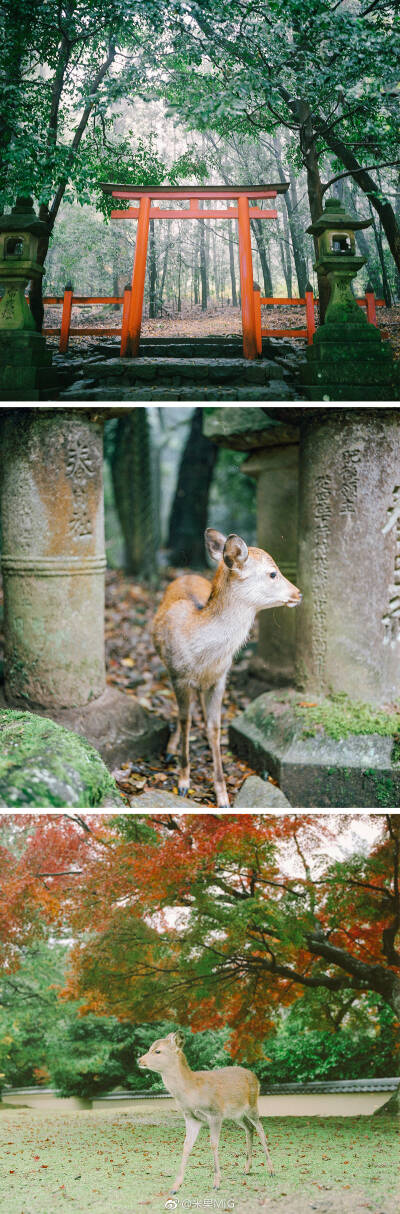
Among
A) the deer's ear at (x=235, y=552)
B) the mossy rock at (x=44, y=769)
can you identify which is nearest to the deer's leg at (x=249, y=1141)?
the mossy rock at (x=44, y=769)

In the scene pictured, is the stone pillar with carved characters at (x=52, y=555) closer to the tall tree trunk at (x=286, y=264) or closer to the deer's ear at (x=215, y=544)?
the deer's ear at (x=215, y=544)

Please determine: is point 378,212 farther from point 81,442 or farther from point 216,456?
point 216,456

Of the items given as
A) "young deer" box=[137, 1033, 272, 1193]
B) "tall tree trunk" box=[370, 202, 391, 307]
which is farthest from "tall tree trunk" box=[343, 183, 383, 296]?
"young deer" box=[137, 1033, 272, 1193]

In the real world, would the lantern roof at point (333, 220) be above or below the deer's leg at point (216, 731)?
above

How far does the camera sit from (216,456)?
278 inches

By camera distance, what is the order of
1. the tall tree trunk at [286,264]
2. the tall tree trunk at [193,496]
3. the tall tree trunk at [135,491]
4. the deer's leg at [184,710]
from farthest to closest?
the tall tree trunk at [135,491] → the tall tree trunk at [193,496] → the deer's leg at [184,710] → the tall tree trunk at [286,264]

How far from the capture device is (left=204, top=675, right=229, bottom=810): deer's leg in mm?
3750

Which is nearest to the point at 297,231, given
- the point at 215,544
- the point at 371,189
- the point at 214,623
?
the point at 371,189

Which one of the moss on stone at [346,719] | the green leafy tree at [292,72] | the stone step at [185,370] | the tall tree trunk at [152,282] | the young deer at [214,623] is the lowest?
the moss on stone at [346,719]

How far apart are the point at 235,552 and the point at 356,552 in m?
0.64

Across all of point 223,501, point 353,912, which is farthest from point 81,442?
point 223,501

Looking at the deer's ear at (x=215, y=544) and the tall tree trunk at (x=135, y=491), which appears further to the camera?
the tall tree trunk at (x=135, y=491)

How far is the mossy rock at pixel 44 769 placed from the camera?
3.75 m

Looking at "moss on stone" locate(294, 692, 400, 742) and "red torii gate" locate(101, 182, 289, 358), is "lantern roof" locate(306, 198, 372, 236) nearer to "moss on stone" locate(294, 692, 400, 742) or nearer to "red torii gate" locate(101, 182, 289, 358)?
"red torii gate" locate(101, 182, 289, 358)
